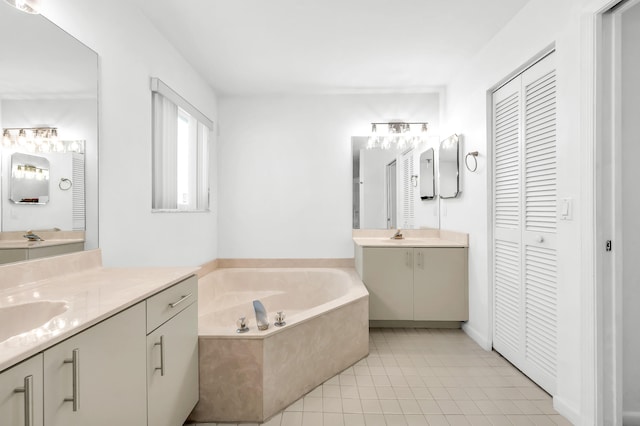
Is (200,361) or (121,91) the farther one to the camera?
(121,91)

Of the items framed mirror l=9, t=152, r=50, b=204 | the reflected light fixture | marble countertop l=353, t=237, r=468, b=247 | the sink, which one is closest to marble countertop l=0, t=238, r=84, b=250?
framed mirror l=9, t=152, r=50, b=204

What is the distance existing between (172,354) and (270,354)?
519 millimetres

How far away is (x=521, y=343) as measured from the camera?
7.25 feet

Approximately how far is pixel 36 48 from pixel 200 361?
1586 mm

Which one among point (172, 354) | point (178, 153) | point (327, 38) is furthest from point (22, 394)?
point (327, 38)

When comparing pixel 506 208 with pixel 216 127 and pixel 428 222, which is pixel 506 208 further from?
pixel 216 127

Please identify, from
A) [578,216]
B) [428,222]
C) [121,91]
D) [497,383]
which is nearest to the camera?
[578,216]

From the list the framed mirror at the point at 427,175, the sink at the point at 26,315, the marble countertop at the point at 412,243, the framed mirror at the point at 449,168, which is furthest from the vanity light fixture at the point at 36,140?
the framed mirror at the point at 427,175

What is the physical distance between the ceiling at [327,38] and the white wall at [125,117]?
229 millimetres

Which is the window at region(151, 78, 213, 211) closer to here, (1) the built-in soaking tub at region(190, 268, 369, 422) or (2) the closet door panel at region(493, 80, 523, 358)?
(1) the built-in soaking tub at region(190, 268, 369, 422)

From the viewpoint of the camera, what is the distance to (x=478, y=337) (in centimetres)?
274

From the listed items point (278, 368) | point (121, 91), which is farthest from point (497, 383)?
point (121, 91)

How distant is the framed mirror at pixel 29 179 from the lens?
1273mm

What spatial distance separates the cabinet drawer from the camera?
1.28 m
